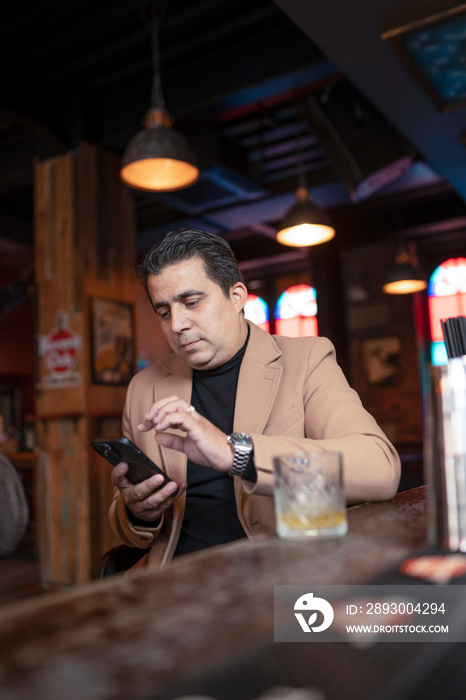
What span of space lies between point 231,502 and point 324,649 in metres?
0.93

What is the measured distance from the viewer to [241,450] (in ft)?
3.60

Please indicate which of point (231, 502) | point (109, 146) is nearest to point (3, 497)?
point (231, 502)

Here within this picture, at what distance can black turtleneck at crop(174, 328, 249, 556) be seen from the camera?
4.78 ft

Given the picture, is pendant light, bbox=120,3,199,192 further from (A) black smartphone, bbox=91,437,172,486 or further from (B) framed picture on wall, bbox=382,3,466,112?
(A) black smartphone, bbox=91,437,172,486

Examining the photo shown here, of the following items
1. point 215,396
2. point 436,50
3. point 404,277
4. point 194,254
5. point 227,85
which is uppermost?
point 227,85

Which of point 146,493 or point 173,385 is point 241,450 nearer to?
point 146,493

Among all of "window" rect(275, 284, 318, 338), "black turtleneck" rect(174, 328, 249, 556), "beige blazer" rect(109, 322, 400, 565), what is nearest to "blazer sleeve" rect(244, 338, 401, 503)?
"beige blazer" rect(109, 322, 400, 565)

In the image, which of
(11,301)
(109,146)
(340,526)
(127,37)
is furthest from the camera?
(11,301)

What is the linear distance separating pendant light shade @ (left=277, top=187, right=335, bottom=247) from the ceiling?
33cm

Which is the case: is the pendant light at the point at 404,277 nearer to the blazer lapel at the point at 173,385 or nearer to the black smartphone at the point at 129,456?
the blazer lapel at the point at 173,385

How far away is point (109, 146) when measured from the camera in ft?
16.1

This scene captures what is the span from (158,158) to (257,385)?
207 cm

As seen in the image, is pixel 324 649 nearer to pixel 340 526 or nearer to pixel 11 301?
pixel 340 526

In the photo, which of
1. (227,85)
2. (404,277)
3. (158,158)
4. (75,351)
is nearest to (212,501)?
(158,158)
